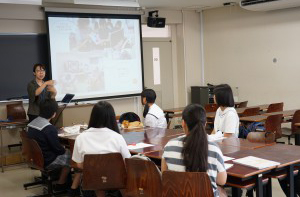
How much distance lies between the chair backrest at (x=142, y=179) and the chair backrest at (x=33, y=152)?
1.38 m

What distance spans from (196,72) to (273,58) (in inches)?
82.4

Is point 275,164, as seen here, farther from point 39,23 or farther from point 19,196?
point 39,23

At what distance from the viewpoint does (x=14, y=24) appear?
7.15 meters

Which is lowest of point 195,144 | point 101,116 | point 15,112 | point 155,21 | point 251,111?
point 251,111

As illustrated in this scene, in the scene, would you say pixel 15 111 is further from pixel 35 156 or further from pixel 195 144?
pixel 195 144

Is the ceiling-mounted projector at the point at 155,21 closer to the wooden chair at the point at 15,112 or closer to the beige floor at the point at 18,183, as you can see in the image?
the wooden chair at the point at 15,112

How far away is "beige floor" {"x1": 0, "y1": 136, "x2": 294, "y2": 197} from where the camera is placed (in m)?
5.14

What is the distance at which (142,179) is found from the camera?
3072 millimetres

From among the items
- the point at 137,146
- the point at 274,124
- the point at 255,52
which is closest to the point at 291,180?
the point at 137,146

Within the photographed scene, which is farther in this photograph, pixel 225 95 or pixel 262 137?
pixel 225 95

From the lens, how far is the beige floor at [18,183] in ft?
16.9

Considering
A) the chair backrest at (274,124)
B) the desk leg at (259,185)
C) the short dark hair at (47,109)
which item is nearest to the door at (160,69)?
the chair backrest at (274,124)

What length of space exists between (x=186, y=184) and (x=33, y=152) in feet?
7.51

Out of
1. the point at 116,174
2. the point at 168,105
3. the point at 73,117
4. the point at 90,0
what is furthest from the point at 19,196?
the point at 168,105
